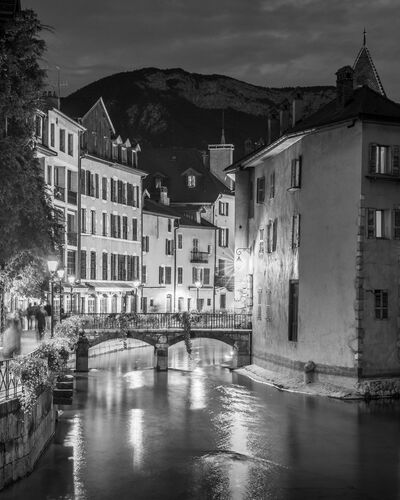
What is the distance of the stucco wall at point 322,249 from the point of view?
1948 inches

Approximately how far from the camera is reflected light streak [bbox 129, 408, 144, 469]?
33.9m

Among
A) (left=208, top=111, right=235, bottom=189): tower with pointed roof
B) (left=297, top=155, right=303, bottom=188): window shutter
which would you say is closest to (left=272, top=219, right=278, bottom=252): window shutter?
(left=297, top=155, right=303, bottom=188): window shutter

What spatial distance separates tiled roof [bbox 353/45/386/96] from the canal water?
23677 millimetres

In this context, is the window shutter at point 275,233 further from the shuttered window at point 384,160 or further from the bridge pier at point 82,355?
the bridge pier at point 82,355

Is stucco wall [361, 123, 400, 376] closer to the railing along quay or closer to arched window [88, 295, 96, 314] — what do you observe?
the railing along quay

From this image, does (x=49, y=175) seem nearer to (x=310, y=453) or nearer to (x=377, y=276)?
(x=377, y=276)

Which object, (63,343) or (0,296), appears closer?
(63,343)

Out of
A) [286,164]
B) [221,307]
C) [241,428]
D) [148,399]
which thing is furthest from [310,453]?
[221,307]

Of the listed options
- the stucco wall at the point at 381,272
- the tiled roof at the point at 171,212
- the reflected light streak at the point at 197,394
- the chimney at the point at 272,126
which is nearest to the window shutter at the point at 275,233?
the chimney at the point at 272,126

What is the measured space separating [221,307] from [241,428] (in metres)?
64.3

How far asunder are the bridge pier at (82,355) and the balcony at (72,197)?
51.5 feet

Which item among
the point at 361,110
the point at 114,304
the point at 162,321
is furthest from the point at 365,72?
the point at 114,304

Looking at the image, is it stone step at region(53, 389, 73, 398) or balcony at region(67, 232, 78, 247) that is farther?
balcony at region(67, 232, 78, 247)

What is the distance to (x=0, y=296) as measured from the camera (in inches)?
1694
